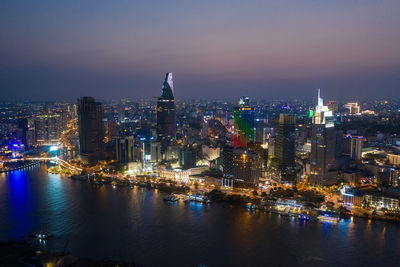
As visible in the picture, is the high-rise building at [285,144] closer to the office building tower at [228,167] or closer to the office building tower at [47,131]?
the office building tower at [228,167]

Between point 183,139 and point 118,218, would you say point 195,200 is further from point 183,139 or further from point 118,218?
point 183,139

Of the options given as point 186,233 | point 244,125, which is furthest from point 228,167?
point 244,125

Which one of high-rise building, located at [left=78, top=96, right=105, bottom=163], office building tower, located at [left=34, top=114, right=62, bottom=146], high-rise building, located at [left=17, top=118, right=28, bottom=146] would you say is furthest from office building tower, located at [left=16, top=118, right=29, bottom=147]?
high-rise building, located at [left=78, top=96, right=105, bottom=163]

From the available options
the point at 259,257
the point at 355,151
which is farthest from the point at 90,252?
the point at 355,151

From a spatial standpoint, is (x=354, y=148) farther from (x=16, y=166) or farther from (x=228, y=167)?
(x=16, y=166)

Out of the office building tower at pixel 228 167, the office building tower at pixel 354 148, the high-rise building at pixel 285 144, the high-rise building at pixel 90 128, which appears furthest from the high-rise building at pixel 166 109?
the office building tower at pixel 354 148
